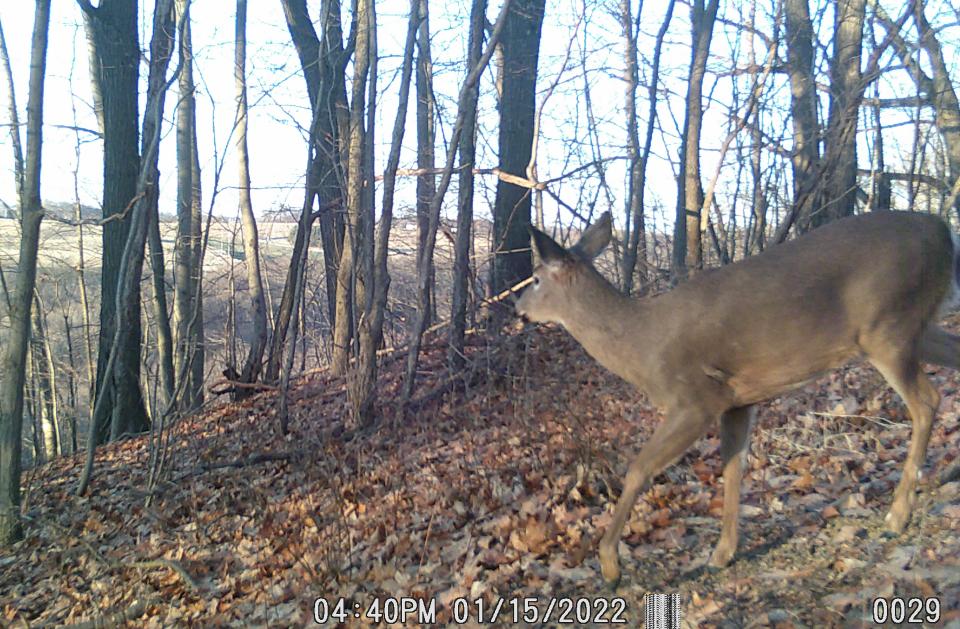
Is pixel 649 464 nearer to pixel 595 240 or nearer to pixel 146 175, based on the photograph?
pixel 595 240

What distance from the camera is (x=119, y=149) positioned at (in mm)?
13180

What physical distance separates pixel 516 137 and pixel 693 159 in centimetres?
286

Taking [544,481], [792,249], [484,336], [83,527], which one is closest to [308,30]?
[484,336]

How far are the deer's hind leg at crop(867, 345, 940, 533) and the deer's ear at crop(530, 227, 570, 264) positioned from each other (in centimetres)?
210

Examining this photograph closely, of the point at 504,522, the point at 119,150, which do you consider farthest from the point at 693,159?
the point at 119,150

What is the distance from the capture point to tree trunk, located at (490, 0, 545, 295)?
41.8 feet

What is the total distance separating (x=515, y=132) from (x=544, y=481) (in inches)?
310

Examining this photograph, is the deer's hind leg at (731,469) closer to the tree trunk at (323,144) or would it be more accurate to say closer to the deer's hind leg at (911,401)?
the deer's hind leg at (911,401)

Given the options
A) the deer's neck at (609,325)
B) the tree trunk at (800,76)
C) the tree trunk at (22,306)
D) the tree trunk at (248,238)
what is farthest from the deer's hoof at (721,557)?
the tree trunk at (248,238)

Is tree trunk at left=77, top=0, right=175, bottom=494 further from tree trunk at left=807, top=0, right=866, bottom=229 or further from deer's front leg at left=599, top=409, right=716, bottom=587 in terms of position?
tree trunk at left=807, top=0, right=866, bottom=229

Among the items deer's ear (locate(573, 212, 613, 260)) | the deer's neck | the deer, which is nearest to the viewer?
the deer

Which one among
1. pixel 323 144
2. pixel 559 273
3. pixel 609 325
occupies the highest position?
pixel 323 144

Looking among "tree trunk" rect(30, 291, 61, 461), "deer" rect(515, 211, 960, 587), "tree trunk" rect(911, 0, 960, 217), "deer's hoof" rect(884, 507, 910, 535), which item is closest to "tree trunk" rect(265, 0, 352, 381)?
"deer" rect(515, 211, 960, 587)

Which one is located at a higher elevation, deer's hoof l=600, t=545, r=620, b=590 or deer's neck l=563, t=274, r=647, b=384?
deer's neck l=563, t=274, r=647, b=384
